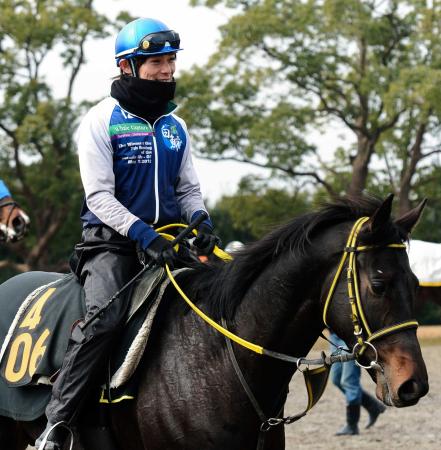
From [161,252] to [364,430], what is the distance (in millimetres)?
7126

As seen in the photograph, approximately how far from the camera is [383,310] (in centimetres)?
420

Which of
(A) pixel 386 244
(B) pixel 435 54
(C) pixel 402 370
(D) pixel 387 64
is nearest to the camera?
(C) pixel 402 370

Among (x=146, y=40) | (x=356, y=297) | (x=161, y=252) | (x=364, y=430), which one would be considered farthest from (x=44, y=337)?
(x=364, y=430)

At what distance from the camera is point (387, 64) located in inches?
1313

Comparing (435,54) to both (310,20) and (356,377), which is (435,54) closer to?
(310,20)

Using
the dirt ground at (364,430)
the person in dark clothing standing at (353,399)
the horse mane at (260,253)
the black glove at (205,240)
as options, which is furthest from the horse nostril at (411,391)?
the person in dark clothing standing at (353,399)

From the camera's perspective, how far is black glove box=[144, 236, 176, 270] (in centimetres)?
492

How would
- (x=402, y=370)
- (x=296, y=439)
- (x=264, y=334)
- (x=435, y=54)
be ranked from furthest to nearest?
1. (x=435, y=54)
2. (x=296, y=439)
3. (x=264, y=334)
4. (x=402, y=370)

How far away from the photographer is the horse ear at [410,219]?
14.8 feet

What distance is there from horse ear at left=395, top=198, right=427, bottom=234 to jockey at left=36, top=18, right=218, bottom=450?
1.15 m

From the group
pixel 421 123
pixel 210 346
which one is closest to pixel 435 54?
pixel 421 123

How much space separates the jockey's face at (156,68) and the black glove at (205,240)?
84 cm

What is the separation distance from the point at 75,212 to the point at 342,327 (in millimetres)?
32691

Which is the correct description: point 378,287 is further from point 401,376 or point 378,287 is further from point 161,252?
point 161,252
